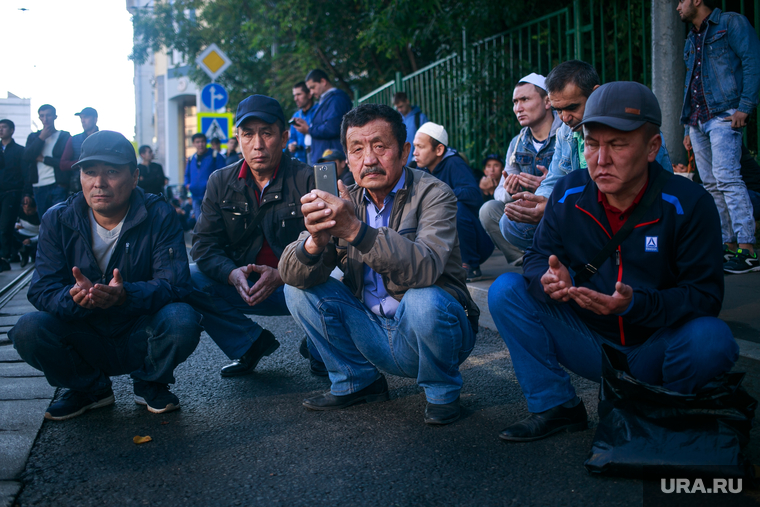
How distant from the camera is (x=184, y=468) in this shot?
2834 mm

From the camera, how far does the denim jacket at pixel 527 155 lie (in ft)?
16.8

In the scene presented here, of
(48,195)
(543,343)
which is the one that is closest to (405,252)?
(543,343)

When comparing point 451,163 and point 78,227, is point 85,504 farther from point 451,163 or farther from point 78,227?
point 451,163

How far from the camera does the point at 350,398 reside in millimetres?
3561

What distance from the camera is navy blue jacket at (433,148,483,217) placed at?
6.46m

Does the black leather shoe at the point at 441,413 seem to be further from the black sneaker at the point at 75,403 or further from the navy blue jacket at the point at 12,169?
the navy blue jacket at the point at 12,169

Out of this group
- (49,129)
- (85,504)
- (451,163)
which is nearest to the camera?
(85,504)

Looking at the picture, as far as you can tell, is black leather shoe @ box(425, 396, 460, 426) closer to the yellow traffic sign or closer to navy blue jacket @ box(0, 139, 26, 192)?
navy blue jacket @ box(0, 139, 26, 192)

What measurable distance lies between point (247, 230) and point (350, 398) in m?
1.33

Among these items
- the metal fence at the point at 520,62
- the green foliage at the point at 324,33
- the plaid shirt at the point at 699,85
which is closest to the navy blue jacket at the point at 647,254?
the plaid shirt at the point at 699,85

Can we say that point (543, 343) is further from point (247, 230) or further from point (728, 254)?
point (728, 254)

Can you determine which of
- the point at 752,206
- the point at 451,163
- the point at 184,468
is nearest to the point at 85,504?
the point at 184,468

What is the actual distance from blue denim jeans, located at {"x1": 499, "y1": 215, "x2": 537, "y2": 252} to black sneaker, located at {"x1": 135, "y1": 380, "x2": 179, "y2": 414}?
264 centimetres

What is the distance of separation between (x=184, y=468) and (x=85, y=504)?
0.42 meters
